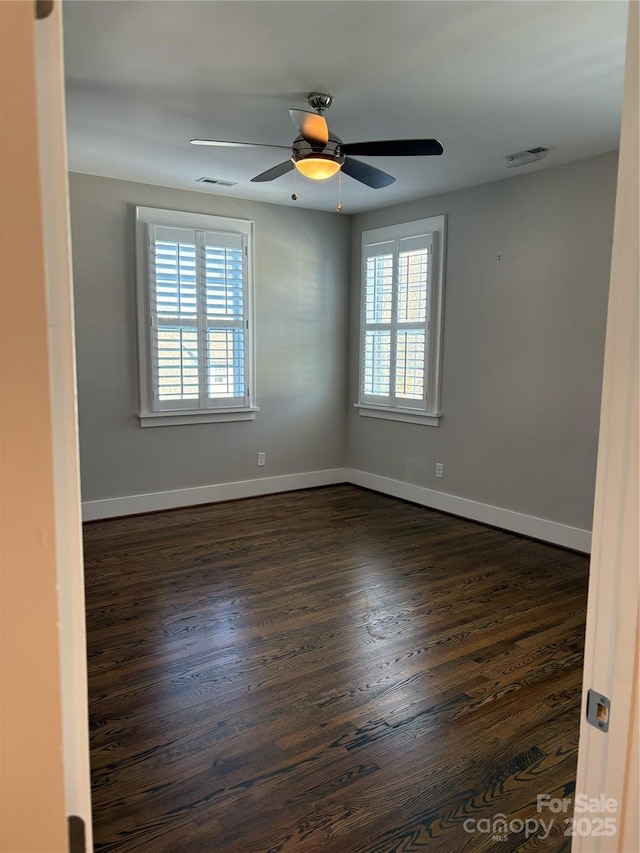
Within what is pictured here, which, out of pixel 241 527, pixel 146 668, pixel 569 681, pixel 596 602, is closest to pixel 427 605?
pixel 569 681

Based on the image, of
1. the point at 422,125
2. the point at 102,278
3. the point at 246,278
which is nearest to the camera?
the point at 422,125

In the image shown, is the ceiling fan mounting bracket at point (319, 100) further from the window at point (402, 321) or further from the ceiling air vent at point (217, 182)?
the window at point (402, 321)

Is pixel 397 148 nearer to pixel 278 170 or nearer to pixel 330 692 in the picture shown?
pixel 278 170

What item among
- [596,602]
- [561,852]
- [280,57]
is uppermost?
[280,57]

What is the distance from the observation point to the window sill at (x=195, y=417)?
4.93 m

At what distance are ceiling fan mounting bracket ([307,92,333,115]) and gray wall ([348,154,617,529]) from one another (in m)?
1.98

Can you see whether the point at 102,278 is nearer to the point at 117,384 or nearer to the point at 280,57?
the point at 117,384

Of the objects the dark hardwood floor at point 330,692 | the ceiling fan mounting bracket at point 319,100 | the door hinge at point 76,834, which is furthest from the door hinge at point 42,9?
the ceiling fan mounting bracket at point 319,100

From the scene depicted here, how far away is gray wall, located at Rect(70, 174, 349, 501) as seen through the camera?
460 cm

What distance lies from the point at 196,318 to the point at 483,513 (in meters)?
2.93

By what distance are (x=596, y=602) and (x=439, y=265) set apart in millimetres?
4470

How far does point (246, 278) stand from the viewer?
5285 millimetres

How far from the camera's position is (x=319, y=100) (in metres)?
2.91

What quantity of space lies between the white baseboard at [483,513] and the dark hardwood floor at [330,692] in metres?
0.13
